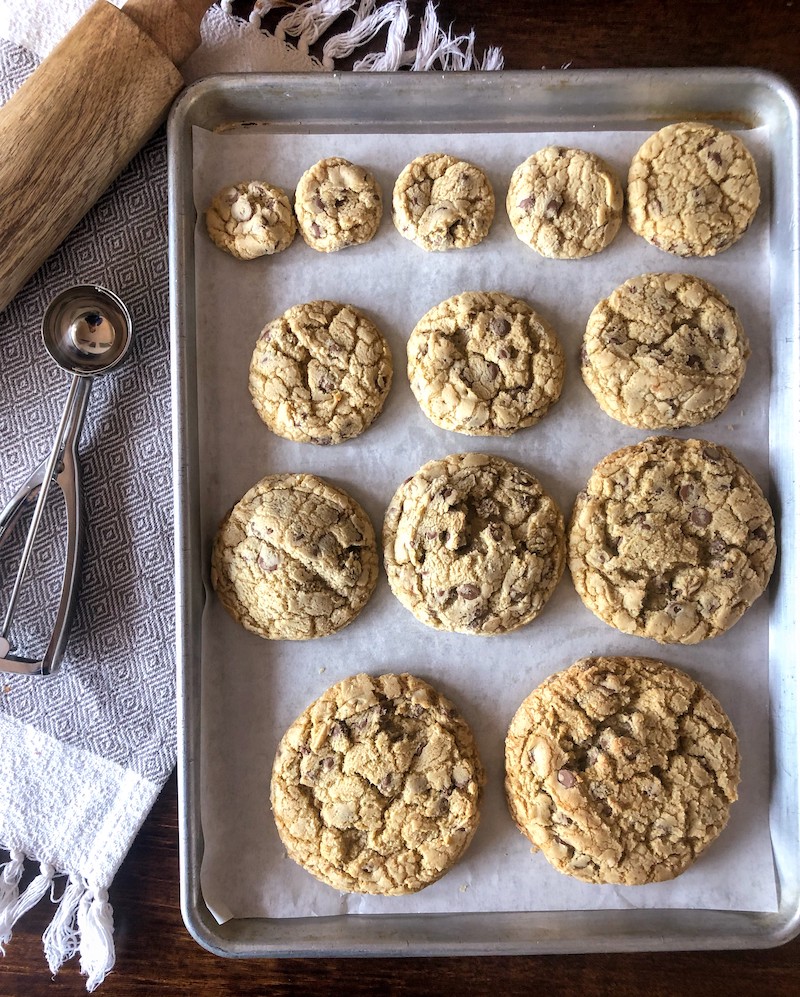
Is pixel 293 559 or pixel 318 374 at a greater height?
pixel 318 374

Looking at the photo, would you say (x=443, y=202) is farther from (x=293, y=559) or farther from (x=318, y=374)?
(x=293, y=559)

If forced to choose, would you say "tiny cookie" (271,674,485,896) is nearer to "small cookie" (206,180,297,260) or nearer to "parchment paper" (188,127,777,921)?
"parchment paper" (188,127,777,921)

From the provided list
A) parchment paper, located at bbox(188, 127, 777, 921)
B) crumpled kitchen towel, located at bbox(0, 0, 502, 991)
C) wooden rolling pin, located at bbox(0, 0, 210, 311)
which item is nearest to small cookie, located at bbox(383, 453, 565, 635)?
parchment paper, located at bbox(188, 127, 777, 921)

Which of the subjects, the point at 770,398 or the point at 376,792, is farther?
the point at 770,398

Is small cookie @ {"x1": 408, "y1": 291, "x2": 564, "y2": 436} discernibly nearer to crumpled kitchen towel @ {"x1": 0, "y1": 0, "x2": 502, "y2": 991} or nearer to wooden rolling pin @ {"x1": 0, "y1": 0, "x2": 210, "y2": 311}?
crumpled kitchen towel @ {"x1": 0, "y1": 0, "x2": 502, "y2": 991}

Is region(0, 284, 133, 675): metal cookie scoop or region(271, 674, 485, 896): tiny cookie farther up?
region(0, 284, 133, 675): metal cookie scoop

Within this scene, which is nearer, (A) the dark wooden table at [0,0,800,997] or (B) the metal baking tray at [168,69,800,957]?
(B) the metal baking tray at [168,69,800,957]

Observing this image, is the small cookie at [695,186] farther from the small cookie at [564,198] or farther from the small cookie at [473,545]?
the small cookie at [473,545]

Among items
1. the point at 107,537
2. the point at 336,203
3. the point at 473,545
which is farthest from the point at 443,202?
the point at 107,537
